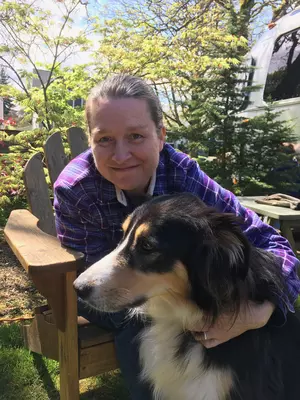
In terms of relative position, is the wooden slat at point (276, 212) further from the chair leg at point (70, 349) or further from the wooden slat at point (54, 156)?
the chair leg at point (70, 349)

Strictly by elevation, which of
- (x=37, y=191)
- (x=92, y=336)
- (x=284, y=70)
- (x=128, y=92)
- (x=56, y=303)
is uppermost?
(x=128, y=92)

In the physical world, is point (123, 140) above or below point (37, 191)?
above

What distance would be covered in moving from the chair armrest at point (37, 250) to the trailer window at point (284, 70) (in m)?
5.07

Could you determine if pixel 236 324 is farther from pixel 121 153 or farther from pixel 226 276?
pixel 121 153

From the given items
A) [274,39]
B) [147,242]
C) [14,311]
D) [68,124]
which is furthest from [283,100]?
[147,242]

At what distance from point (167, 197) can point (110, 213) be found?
0.40m

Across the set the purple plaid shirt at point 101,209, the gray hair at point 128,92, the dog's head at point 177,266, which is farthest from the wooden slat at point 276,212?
the dog's head at point 177,266

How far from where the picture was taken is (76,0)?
526cm

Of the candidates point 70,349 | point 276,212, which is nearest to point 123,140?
point 70,349

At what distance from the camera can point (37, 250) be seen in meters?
1.64

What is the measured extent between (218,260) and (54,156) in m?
1.79

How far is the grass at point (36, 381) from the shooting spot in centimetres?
245

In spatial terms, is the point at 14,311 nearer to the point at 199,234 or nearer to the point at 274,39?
the point at 199,234

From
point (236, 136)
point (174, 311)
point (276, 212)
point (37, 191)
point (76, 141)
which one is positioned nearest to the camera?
point (174, 311)
